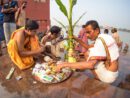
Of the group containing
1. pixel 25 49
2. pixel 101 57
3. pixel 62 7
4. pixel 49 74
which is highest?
pixel 62 7

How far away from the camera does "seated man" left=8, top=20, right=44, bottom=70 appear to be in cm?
447

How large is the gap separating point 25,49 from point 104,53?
5.99 feet

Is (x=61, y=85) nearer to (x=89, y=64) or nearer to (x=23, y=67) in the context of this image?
(x=89, y=64)

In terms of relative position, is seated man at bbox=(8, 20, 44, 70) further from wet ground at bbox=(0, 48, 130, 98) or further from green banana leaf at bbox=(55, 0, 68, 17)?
green banana leaf at bbox=(55, 0, 68, 17)

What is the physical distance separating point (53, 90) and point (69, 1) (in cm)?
194

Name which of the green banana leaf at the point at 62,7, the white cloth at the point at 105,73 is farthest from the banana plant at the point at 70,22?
the white cloth at the point at 105,73

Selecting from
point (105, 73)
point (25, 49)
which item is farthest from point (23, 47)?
point (105, 73)

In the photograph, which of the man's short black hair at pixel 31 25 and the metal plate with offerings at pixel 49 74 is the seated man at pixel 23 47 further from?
the metal plate with offerings at pixel 49 74

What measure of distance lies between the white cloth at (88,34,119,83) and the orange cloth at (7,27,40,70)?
4.73 ft

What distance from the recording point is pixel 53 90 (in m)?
3.73

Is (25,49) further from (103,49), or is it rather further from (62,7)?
(103,49)

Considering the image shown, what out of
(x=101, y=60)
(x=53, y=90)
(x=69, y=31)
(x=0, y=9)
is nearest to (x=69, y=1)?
(x=69, y=31)

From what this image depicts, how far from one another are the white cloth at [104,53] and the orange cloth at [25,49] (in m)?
1.44

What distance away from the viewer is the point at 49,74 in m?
3.97
